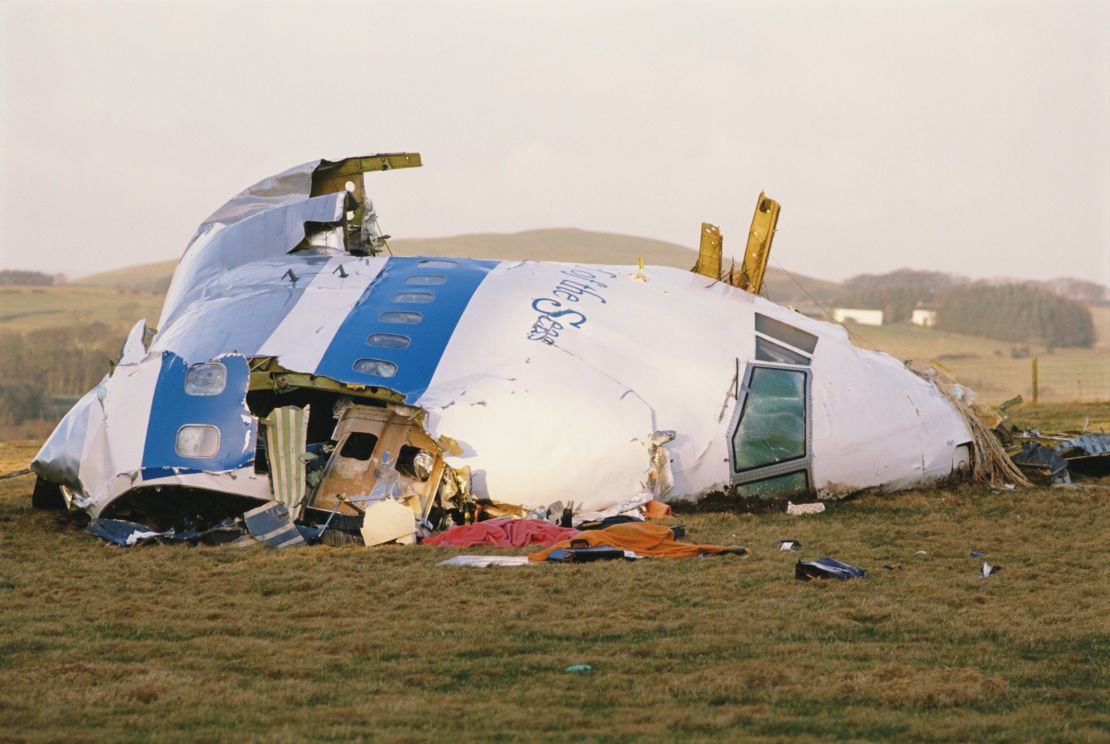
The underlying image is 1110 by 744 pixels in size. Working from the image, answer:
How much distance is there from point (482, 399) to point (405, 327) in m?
1.76

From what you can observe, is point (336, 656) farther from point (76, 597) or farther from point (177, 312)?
point (177, 312)

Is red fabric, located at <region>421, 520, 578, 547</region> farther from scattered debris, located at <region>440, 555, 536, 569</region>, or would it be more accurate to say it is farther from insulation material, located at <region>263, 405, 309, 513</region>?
insulation material, located at <region>263, 405, 309, 513</region>

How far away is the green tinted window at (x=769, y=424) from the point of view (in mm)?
19859

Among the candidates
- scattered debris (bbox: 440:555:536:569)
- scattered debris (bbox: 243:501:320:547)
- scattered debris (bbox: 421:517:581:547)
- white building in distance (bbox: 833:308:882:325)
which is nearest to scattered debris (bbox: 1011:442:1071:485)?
scattered debris (bbox: 421:517:581:547)

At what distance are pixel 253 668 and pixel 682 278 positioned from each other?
12931 mm

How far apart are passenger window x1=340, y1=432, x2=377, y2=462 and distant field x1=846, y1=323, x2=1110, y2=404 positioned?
3912 cm

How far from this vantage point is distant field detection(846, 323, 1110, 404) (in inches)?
2343

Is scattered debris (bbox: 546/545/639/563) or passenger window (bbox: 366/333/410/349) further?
passenger window (bbox: 366/333/410/349)

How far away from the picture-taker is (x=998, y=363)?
262 feet

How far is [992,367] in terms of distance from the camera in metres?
76.4

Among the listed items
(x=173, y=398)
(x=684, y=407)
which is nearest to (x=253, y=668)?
(x=173, y=398)

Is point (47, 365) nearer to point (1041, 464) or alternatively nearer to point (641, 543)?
point (1041, 464)

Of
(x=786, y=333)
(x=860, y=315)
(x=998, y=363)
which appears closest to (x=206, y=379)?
(x=786, y=333)

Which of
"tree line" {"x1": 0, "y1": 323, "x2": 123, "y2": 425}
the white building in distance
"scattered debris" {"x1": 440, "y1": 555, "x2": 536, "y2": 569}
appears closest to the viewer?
"scattered debris" {"x1": 440, "y1": 555, "x2": 536, "y2": 569}
